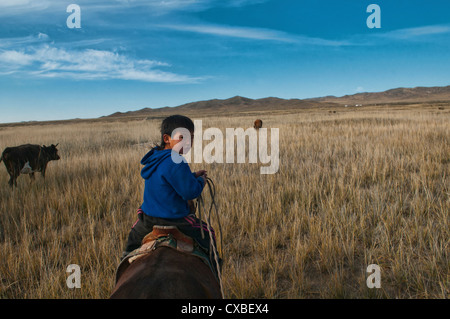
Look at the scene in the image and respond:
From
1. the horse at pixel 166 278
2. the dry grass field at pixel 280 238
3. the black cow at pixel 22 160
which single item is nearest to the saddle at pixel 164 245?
the horse at pixel 166 278

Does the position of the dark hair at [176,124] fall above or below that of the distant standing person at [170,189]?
above

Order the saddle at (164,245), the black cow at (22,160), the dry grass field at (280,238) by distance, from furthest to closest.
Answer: the black cow at (22,160) → the dry grass field at (280,238) → the saddle at (164,245)

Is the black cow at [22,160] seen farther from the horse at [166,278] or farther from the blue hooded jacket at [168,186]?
the horse at [166,278]

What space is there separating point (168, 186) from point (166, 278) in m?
0.84

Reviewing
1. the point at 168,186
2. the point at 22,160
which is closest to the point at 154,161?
the point at 168,186

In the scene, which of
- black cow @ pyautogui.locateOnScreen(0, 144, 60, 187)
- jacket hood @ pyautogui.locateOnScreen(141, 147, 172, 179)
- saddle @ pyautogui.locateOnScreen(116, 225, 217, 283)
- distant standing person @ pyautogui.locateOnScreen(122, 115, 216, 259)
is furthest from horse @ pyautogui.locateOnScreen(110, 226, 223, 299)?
black cow @ pyautogui.locateOnScreen(0, 144, 60, 187)

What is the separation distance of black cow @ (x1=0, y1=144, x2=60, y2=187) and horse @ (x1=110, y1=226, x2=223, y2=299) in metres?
6.15

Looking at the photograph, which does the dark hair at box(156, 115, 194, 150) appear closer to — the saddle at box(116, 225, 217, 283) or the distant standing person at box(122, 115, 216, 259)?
the distant standing person at box(122, 115, 216, 259)

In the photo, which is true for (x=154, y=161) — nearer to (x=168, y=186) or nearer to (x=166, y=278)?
(x=168, y=186)

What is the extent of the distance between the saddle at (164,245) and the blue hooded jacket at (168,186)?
0.24 metres

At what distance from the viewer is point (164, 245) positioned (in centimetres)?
150

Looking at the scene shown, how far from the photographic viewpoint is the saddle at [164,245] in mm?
1503
